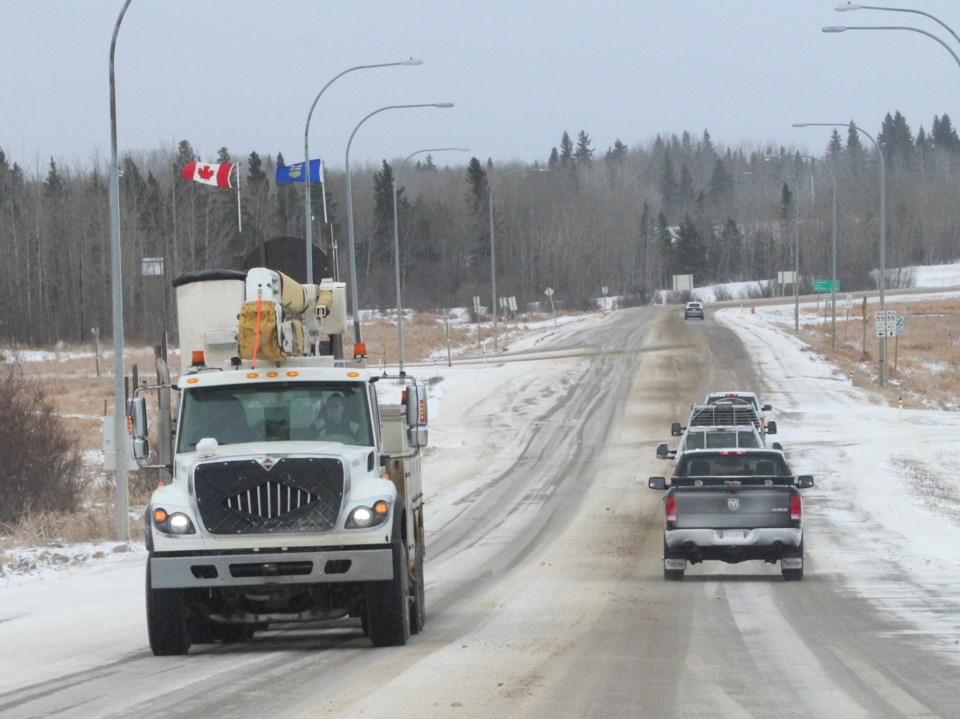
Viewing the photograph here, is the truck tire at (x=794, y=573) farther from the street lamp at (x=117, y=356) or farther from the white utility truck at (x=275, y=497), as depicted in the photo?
the street lamp at (x=117, y=356)

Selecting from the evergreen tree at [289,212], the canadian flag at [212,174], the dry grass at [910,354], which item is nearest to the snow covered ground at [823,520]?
the dry grass at [910,354]

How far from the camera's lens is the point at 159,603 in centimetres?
1177

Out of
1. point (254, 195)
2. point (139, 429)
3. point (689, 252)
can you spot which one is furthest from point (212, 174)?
point (689, 252)

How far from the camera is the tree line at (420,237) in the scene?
103 m

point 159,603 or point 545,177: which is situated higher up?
point 545,177

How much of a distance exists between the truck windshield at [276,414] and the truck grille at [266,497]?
80cm

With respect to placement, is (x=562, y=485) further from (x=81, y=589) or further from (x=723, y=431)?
(x=81, y=589)

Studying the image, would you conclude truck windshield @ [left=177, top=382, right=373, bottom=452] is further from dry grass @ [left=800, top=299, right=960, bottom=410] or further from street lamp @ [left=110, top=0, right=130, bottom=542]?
dry grass @ [left=800, top=299, right=960, bottom=410]

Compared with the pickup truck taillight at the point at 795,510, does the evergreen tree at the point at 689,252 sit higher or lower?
higher

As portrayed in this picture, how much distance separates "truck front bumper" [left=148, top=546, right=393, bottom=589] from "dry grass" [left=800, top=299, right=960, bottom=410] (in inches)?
1647

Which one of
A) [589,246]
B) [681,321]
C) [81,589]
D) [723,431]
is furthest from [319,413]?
[589,246]

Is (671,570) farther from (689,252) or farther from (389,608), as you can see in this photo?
(689,252)

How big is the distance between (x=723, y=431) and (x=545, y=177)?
16528 cm

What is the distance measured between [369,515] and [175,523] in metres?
1.66
